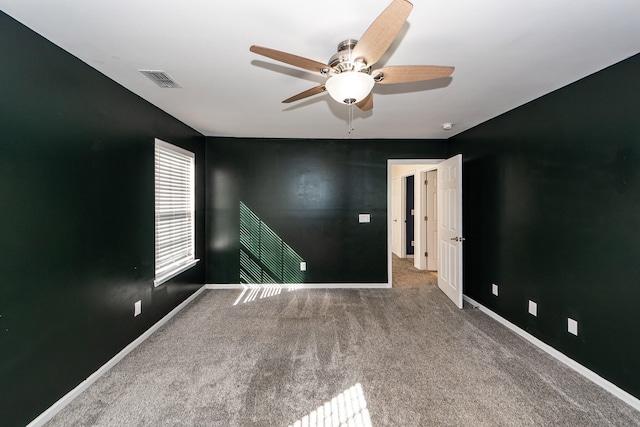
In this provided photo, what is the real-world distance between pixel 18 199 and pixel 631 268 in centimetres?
404

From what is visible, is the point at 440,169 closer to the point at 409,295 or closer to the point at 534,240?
the point at 534,240

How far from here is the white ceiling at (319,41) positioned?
1418 millimetres

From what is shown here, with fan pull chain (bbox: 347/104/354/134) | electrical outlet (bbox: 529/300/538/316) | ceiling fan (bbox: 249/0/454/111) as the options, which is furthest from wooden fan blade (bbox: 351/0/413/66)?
electrical outlet (bbox: 529/300/538/316)

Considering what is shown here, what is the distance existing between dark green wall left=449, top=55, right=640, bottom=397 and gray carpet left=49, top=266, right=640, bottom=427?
12.7 inches

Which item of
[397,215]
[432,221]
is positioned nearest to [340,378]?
[432,221]

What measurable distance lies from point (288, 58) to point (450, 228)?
328 centimetres

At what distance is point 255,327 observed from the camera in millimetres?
3006

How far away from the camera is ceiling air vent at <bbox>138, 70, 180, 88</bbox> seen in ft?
6.99

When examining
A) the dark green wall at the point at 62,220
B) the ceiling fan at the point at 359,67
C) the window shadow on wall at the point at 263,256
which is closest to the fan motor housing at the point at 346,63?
the ceiling fan at the point at 359,67

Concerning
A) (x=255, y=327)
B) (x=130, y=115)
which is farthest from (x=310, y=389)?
(x=130, y=115)

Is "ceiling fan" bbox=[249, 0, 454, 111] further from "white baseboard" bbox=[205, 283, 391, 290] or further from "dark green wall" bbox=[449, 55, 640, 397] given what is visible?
"white baseboard" bbox=[205, 283, 391, 290]

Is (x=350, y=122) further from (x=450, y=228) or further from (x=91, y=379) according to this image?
(x=91, y=379)

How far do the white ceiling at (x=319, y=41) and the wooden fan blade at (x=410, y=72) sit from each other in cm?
28

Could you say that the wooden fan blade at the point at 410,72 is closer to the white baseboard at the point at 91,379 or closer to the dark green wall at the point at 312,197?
the dark green wall at the point at 312,197
